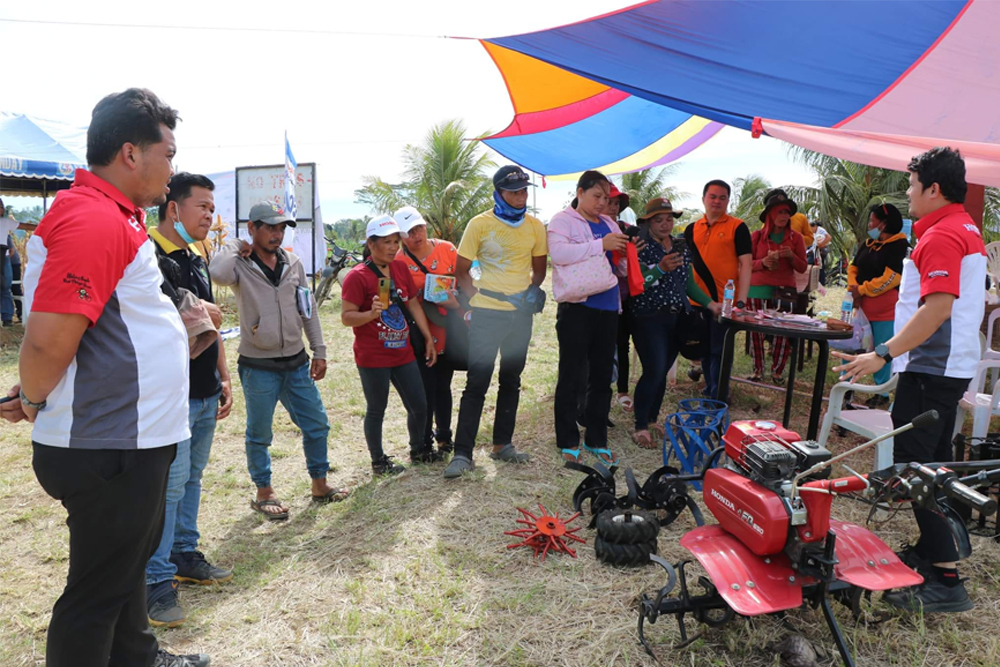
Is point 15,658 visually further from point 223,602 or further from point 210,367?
point 210,367

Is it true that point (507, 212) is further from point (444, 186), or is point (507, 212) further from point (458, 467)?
point (444, 186)

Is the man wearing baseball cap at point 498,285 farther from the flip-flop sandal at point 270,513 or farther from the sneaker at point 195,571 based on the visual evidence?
the sneaker at point 195,571

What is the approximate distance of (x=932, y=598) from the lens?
8.67 ft

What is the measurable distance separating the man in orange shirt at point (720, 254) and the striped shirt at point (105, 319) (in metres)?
4.23

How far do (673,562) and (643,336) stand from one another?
77.7 inches

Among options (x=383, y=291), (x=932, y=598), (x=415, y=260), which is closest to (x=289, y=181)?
(x=415, y=260)

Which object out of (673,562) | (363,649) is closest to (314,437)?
(363,649)

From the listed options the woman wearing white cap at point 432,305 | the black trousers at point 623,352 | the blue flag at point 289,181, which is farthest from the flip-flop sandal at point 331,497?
the blue flag at point 289,181

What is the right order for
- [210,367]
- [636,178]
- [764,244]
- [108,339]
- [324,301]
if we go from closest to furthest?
[108,339], [210,367], [764,244], [324,301], [636,178]

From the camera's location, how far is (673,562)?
3.07 m

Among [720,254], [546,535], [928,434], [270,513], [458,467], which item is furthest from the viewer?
[720,254]

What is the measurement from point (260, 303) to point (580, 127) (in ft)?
13.8

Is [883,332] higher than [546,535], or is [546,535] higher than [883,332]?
[883,332]

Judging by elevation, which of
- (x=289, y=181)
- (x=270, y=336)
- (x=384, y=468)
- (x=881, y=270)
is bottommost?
(x=384, y=468)
